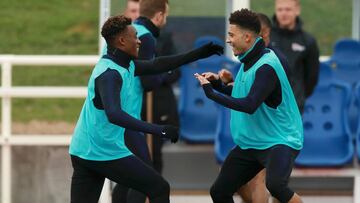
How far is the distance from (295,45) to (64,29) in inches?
288

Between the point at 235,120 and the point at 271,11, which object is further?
the point at 271,11

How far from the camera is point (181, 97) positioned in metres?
12.6

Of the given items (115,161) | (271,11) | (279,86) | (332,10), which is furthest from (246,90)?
(332,10)

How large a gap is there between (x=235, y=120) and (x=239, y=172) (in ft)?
1.29

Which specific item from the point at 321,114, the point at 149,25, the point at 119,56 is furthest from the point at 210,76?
the point at 321,114

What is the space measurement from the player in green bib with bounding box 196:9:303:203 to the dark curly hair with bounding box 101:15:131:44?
0.69m

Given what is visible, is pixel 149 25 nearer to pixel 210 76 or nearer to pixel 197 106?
pixel 210 76

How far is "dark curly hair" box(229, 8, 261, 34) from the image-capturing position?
8906 mm

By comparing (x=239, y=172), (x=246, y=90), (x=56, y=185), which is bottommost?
(x=56, y=185)

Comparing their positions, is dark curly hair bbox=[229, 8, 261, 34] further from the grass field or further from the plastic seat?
the grass field

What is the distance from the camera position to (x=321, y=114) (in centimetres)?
1205

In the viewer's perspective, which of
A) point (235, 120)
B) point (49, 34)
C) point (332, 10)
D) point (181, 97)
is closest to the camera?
point (235, 120)

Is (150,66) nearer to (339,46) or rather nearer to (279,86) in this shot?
(279,86)

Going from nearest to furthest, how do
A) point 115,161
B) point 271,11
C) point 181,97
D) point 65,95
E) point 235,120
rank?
point 115,161
point 235,120
point 65,95
point 181,97
point 271,11
